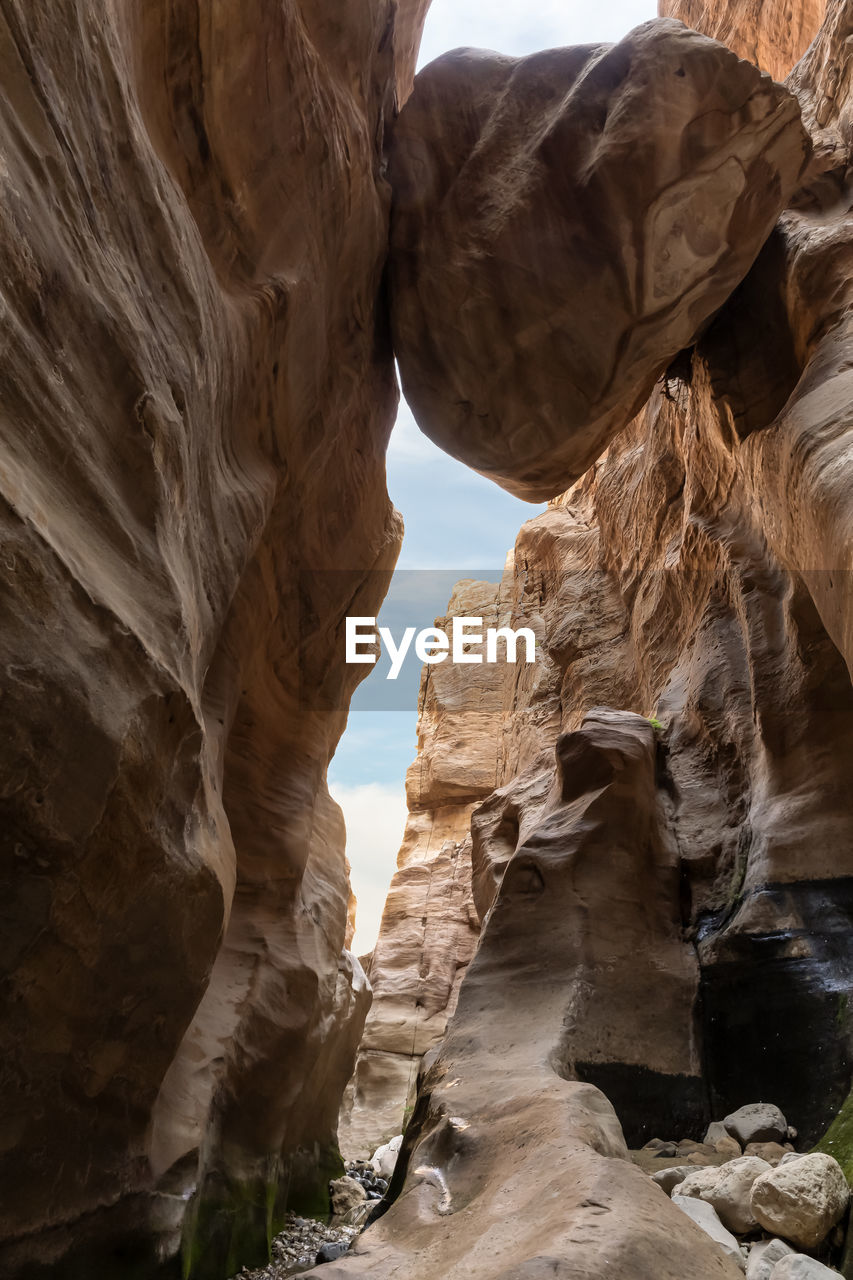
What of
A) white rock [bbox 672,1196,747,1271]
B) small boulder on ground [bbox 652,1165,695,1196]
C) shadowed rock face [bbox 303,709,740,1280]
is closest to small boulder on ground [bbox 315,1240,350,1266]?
shadowed rock face [bbox 303,709,740,1280]

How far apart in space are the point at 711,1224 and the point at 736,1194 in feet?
0.77

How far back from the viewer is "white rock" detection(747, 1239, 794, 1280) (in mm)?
3686

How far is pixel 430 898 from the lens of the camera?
2067 centimetres

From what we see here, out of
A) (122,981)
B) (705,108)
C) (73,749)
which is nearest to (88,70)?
(73,749)

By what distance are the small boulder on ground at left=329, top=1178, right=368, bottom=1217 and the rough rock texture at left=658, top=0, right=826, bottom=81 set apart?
Answer: 16.6m

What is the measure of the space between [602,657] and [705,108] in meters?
8.08

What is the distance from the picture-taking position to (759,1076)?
6.79m

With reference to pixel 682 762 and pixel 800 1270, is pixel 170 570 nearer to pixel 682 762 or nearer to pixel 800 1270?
pixel 800 1270

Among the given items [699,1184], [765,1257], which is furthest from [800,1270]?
[699,1184]

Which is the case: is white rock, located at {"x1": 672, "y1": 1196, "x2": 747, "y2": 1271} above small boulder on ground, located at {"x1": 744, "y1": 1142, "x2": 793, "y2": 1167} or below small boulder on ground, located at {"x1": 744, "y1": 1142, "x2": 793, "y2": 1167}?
below

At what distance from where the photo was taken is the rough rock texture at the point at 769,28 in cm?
1384

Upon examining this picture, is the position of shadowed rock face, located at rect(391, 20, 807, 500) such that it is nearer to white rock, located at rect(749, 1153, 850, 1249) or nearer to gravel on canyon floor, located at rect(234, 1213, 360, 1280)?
white rock, located at rect(749, 1153, 850, 1249)

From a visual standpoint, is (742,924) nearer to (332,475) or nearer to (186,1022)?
(186,1022)

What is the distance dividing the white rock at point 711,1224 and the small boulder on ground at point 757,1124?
1.75 m
